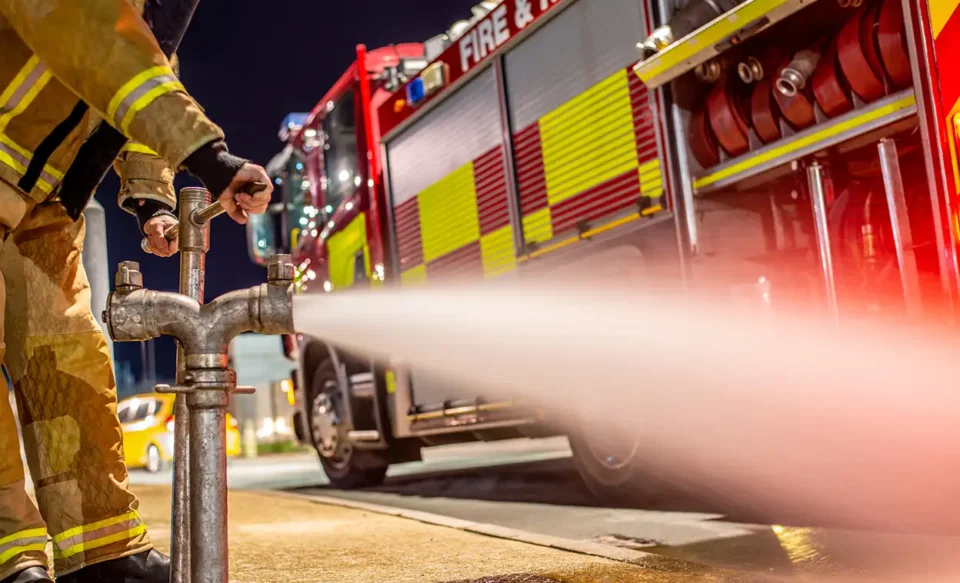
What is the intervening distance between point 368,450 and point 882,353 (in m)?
Answer: 4.64

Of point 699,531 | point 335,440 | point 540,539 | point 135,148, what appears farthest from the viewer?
point 335,440

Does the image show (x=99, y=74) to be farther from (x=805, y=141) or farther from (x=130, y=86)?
(x=805, y=141)

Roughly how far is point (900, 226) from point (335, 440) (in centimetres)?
530

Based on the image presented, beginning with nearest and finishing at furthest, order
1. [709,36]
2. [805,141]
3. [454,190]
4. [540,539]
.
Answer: [540,539]
[805,141]
[709,36]
[454,190]

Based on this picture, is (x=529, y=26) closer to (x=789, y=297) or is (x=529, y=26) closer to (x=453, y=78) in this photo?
(x=453, y=78)

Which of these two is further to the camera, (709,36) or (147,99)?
(709,36)

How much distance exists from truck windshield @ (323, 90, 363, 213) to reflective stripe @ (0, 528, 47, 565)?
5240mm

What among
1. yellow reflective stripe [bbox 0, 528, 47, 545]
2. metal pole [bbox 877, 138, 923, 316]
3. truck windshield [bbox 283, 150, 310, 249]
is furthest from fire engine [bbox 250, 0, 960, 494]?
yellow reflective stripe [bbox 0, 528, 47, 545]

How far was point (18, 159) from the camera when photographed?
2.42 meters

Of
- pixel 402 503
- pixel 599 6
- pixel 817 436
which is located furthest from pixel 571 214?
pixel 402 503

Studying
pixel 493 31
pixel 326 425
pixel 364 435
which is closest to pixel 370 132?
pixel 493 31

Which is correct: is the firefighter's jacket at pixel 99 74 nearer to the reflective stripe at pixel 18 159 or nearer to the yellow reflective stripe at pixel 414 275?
the reflective stripe at pixel 18 159

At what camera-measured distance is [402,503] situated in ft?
20.9

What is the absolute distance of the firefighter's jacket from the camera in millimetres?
2107
